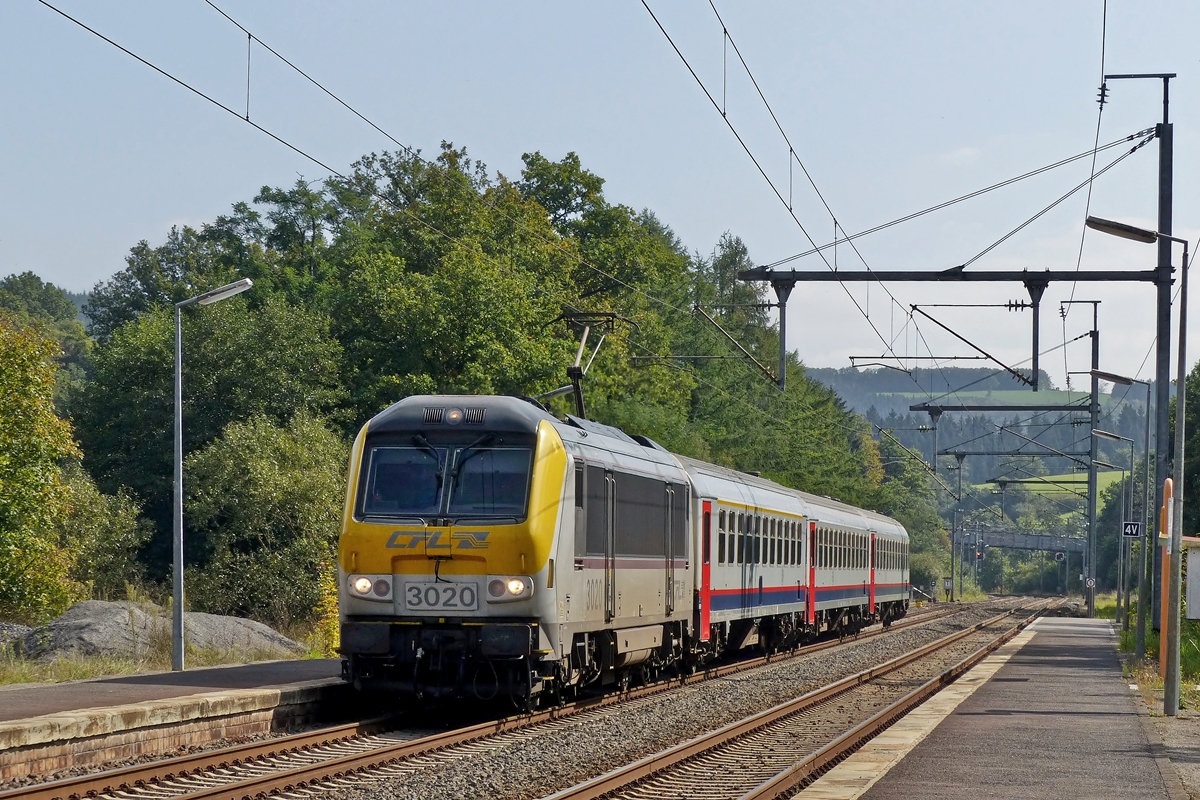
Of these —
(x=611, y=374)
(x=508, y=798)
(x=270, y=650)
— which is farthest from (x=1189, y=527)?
(x=508, y=798)

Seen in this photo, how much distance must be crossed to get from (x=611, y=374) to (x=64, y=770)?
44637mm

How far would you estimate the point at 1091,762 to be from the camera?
13398 mm

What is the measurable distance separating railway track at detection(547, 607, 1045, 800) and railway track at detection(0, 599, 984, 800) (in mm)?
1893

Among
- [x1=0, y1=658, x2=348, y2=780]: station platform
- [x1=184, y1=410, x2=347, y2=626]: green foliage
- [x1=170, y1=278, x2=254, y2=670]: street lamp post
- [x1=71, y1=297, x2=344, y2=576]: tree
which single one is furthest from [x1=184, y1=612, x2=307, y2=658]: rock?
[x1=71, y1=297, x2=344, y2=576]: tree

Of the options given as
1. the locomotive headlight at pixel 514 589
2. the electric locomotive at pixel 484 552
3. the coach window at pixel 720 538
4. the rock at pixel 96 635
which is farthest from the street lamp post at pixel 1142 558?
the rock at pixel 96 635

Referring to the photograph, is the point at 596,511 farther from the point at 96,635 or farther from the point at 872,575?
the point at 872,575

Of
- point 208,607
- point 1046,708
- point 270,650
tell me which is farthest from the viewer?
point 208,607

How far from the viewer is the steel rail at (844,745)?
11.8 metres

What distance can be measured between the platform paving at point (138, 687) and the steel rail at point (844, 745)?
19.2ft

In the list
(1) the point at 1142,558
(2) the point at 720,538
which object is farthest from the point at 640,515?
(1) the point at 1142,558

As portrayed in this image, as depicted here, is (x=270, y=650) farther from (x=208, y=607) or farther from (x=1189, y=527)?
(x=1189, y=527)

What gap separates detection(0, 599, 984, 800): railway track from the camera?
1092 centimetres

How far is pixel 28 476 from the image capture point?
102 feet

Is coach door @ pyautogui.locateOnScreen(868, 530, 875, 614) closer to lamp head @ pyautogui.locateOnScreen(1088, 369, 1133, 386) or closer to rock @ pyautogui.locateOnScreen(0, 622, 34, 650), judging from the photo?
lamp head @ pyautogui.locateOnScreen(1088, 369, 1133, 386)
